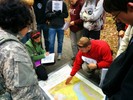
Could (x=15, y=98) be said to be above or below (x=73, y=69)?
above

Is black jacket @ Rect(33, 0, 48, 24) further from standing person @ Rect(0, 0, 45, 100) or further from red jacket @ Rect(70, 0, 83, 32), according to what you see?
standing person @ Rect(0, 0, 45, 100)

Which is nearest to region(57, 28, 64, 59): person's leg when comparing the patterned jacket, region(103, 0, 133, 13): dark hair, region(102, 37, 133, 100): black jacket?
the patterned jacket

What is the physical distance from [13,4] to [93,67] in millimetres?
1843

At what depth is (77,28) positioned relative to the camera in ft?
12.8

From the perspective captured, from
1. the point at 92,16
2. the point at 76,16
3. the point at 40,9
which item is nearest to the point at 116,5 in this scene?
the point at 92,16

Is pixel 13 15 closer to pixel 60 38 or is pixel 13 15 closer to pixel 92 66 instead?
pixel 92 66

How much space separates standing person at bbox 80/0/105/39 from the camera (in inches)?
134

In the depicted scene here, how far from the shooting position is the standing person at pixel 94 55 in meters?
Result: 3.15

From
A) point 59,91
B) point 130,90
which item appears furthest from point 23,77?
point 59,91

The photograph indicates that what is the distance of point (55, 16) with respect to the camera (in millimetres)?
3998

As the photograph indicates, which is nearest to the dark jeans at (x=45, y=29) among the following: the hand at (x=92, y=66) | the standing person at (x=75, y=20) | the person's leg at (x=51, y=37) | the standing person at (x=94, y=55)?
the person's leg at (x=51, y=37)

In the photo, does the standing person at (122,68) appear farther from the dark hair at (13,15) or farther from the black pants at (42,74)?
the black pants at (42,74)

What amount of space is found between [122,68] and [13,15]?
0.91 m

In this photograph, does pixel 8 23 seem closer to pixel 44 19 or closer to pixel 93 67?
pixel 93 67
